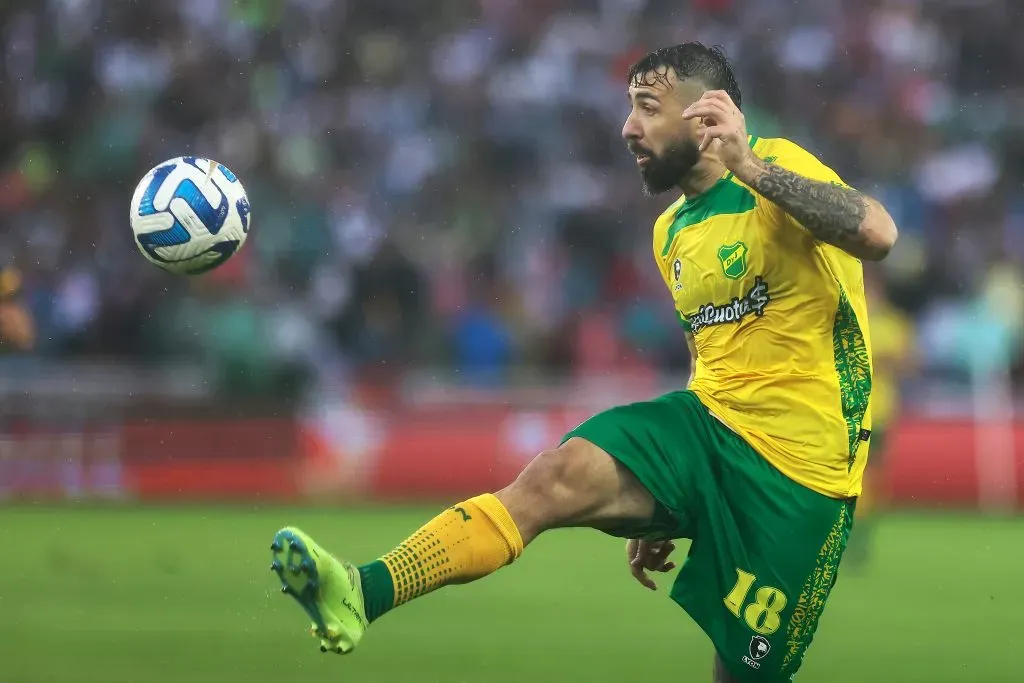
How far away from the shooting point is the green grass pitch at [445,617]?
6906mm

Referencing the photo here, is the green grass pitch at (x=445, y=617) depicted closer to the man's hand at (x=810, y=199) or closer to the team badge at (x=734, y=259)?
the team badge at (x=734, y=259)

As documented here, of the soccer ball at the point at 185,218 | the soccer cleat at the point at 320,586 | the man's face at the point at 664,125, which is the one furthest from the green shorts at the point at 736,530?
the soccer ball at the point at 185,218

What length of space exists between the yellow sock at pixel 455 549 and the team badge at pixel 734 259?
3.60ft

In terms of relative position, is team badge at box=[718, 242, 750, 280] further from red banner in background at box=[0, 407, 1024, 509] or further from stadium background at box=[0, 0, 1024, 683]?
red banner in background at box=[0, 407, 1024, 509]

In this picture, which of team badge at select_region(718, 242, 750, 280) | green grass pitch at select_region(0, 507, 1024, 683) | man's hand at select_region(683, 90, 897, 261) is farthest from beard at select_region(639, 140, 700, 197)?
green grass pitch at select_region(0, 507, 1024, 683)

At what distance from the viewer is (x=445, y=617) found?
8.86 metres

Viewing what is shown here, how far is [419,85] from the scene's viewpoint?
727 inches

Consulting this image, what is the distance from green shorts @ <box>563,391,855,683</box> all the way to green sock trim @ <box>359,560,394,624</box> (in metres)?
0.80

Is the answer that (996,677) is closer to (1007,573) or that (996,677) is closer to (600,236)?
(1007,573)

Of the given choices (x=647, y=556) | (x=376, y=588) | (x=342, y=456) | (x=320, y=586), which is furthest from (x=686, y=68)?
(x=342, y=456)

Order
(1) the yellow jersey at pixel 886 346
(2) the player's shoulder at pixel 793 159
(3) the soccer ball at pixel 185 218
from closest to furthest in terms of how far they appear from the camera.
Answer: (2) the player's shoulder at pixel 793 159
(3) the soccer ball at pixel 185 218
(1) the yellow jersey at pixel 886 346

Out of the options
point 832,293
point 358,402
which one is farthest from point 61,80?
point 832,293

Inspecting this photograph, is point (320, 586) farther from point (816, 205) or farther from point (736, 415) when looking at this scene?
point (816, 205)

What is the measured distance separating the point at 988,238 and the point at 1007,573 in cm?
730
